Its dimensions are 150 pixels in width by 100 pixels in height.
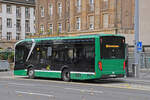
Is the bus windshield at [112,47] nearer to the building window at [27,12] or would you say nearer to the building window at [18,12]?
the building window at [18,12]

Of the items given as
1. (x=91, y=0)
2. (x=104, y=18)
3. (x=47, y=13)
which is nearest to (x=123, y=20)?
(x=104, y=18)

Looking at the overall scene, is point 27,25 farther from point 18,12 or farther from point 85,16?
point 85,16

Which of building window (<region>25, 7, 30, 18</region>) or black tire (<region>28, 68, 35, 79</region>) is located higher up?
building window (<region>25, 7, 30, 18</region>)

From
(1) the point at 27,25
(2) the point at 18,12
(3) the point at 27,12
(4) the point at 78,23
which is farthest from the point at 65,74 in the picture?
(1) the point at 27,25

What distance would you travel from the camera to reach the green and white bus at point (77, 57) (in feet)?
64.9

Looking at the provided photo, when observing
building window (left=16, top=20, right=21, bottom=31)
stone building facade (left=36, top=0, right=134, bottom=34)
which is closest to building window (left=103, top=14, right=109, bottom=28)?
stone building facade (left=36, top=0, right=134, bottom=34)

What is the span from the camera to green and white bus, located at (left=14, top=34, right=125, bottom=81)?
779 inches

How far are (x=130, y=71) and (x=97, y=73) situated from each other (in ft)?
24.4

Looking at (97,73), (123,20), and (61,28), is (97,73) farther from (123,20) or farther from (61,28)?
(61,28)

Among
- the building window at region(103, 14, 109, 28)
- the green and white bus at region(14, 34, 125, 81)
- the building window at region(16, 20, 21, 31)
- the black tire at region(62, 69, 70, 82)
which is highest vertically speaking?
the building window at region(16, 20, 21, 31)

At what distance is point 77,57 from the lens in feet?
68.4

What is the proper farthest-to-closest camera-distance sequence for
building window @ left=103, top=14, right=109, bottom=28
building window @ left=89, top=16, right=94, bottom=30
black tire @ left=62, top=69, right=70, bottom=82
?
building window @ left=89, top=16, right=94, bottom=30 < building window @ left=103, top=14, right=109, bottom=28 < black tire @ left=62, top=69, right=70, bottom=82

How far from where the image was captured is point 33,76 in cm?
2458

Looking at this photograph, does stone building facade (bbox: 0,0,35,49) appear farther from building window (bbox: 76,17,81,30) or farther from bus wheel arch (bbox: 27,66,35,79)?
bus wheel arch (bbox: 27,66,35,79)
